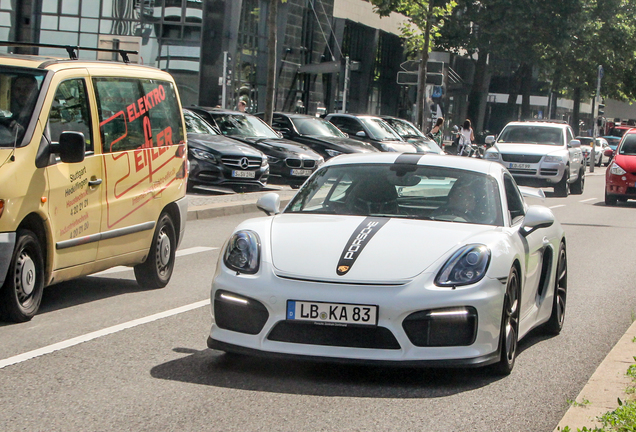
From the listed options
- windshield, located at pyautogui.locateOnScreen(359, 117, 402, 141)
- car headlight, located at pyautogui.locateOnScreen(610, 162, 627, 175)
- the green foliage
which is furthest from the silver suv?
the green foliage

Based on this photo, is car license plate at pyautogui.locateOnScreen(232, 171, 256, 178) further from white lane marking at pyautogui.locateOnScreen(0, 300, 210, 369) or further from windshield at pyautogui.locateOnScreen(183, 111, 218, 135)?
white lane marking at pyautogui.locateOnScreen(0, 300, 210, 369)

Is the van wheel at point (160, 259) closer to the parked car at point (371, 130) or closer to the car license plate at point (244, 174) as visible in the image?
the car license plate at point (244, 174)

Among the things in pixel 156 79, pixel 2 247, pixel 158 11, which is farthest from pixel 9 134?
pixel 158 11

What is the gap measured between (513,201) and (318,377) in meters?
2.09

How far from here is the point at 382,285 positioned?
5277 millimetres

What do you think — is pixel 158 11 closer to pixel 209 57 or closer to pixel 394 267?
pixel 209 57

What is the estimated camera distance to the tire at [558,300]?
23.6ft

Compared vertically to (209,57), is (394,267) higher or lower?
lower

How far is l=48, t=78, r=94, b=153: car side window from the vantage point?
288 inches

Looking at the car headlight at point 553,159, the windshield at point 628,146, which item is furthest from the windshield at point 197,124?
the windshield at point 628,146

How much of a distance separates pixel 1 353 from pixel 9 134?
1707 millimetres

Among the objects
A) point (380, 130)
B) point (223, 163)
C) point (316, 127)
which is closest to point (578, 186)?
point (380, 130)

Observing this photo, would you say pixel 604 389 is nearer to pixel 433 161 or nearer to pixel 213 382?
pixel 213 382

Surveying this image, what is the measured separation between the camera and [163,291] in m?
8.73
